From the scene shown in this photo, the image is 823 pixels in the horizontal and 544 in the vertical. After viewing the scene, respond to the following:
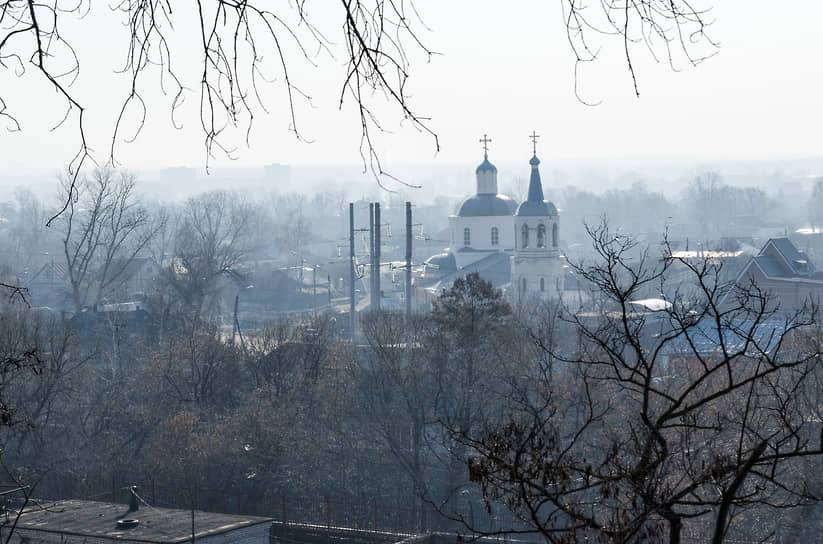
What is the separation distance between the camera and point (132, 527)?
13.9 m

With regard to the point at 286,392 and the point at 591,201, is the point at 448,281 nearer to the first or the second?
the point at 286,392

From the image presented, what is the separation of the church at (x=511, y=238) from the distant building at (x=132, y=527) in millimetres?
26753

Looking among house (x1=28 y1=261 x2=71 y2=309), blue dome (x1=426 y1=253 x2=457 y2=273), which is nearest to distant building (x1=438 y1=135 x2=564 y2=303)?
blue dome (x1=426 y1=253 x2=457 y2=273)

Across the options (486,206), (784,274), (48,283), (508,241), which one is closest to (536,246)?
(784,274)

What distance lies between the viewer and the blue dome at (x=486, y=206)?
54969mm

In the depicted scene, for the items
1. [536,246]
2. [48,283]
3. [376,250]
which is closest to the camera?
[376,250]

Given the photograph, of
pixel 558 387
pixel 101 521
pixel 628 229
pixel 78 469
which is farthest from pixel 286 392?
pixel 628 229

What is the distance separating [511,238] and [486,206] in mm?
2275

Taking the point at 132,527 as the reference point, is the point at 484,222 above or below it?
above

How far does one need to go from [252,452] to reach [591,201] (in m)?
114

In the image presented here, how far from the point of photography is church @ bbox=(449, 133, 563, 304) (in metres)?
43.7

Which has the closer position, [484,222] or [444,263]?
[484,222]

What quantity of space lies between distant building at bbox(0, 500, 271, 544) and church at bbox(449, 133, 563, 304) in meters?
26.8

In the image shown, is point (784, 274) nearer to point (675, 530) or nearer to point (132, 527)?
point (132, 527)
